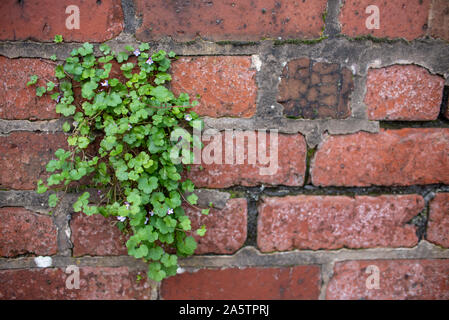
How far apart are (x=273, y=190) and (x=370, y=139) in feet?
0.77

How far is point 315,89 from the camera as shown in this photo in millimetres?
635

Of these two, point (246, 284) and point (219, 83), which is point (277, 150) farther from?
point (246, 284)

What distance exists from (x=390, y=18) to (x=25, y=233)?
2.94 feet

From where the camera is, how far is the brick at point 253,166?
25.5 inches

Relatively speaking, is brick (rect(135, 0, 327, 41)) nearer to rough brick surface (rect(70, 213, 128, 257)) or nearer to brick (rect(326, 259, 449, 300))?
rough brick surface (rect(70, 213, 128, 257))

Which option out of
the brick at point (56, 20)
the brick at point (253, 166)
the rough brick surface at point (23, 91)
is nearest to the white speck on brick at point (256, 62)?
the brick at point (253, 166)

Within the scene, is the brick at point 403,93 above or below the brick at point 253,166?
above

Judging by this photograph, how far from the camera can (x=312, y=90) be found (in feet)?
2.08

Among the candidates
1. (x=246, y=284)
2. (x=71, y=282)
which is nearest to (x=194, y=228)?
(x=246, y=284)

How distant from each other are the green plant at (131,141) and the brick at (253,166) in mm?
51

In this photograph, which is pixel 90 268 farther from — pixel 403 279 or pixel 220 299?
pixel 403 279

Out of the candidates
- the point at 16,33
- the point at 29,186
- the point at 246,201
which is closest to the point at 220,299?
the point at 246,201

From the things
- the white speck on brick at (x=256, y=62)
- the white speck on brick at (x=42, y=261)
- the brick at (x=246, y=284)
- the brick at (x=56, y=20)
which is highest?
the brick at (x=56, y=20)

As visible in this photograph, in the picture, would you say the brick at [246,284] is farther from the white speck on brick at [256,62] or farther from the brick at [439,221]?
the white speck on brick at [256,62]
